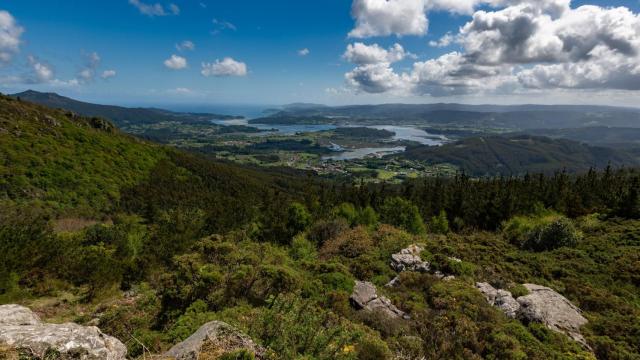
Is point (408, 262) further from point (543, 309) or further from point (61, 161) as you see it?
point (61, 161)

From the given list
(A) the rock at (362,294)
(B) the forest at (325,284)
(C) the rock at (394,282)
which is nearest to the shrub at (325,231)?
(B) the forest at (325,284)

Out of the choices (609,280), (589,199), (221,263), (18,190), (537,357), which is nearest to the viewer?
(537,357)

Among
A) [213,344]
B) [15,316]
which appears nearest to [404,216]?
[213,344]

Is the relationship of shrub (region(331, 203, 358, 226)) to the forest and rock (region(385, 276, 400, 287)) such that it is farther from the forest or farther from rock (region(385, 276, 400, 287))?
rock (region(385, 276, 400, 287))

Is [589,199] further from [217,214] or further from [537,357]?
[217,214]

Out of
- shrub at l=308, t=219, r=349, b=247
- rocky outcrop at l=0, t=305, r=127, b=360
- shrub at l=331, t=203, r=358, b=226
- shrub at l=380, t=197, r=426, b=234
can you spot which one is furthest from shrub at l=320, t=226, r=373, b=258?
rocky outcrop at l=0, t=305, r=127, b=360

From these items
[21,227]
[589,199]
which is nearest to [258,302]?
[21,227]

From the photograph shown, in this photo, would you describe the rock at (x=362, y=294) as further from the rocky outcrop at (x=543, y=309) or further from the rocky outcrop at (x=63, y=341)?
the rocky outcrop at (x=63, y=341)
